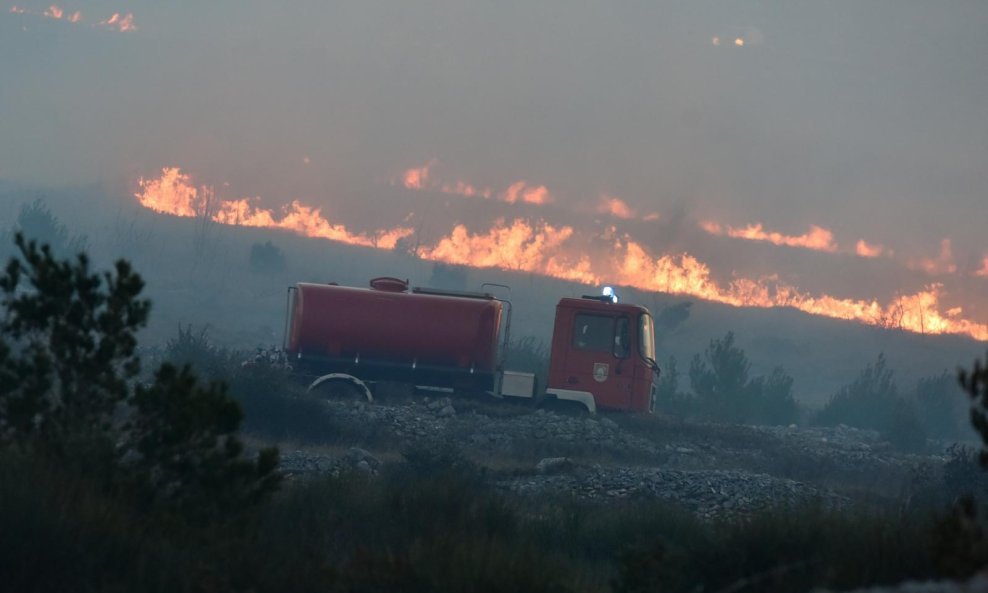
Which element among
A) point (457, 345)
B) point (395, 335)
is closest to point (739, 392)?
point (457, 345)

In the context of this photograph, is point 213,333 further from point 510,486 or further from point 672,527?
point 672,527

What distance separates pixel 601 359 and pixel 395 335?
4.63m

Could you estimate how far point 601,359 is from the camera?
26.4 m

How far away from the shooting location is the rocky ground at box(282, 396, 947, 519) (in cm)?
1745

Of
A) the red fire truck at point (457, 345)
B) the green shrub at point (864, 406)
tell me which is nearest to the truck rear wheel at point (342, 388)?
the red fire truck at point (457, 345)

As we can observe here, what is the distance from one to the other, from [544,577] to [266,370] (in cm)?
1717

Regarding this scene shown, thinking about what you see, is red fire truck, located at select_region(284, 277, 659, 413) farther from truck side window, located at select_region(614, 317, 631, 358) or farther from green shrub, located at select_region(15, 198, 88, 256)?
green shrub, located at select_region(15, 198, 88, 256)

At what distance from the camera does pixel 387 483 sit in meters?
14.1

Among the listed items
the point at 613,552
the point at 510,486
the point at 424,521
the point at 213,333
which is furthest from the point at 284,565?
the point at 213,333

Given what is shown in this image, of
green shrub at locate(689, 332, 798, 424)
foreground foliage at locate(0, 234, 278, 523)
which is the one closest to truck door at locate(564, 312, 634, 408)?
foreground foliage at locate(0, 234, 278, 523)

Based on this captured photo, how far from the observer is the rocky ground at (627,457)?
1745 centimetres

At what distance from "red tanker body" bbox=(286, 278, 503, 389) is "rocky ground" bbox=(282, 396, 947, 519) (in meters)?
0.86

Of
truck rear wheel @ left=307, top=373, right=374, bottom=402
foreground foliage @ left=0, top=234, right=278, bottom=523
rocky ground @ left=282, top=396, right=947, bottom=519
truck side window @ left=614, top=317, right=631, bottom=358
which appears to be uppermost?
truck side window @ left=614, top=317, right=631, bottom=358

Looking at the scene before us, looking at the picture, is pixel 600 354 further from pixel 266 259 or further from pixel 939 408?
pixel 266 259
